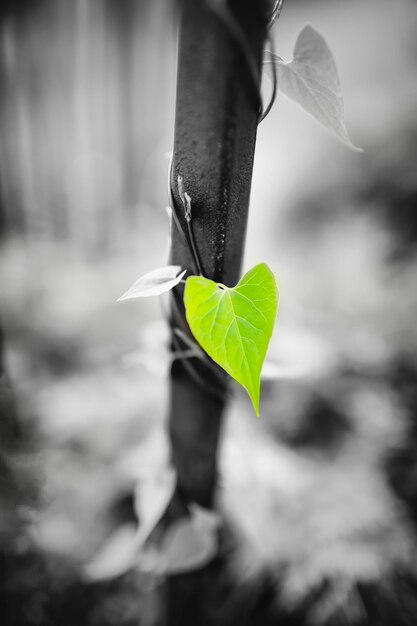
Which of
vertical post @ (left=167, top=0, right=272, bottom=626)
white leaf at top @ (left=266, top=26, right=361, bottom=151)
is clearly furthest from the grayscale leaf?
white leaf at top @ (left=266, top=26, right=361, bottom=151)

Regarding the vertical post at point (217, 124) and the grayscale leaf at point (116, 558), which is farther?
the grayscale leaf at point (116, 558)

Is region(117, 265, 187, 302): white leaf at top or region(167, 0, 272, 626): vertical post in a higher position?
region(167, 0, 272, 626): vertical post

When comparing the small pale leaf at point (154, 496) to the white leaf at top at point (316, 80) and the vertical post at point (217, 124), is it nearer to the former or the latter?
the vertical post at point (217, 124)

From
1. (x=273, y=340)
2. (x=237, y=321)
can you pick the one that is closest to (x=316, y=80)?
(x=237, y=321)

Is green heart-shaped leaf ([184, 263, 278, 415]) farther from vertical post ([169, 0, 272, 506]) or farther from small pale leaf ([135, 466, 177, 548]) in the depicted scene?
small pale leaf ([135, 466, 177, 548])

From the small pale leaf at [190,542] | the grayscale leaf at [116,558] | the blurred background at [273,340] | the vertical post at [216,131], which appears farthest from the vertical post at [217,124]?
the grayscale leaf at [116,558]

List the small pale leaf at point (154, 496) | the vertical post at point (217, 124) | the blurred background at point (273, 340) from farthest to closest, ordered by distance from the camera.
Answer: the blurred background at point (273, 340), the small pale leaf at point (154, 496), the vertical post at point (217, 124)

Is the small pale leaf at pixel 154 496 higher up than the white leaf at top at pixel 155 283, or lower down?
lower down

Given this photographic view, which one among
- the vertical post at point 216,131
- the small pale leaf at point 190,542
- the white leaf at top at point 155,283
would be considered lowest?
the small pale leaf at point 190,542
